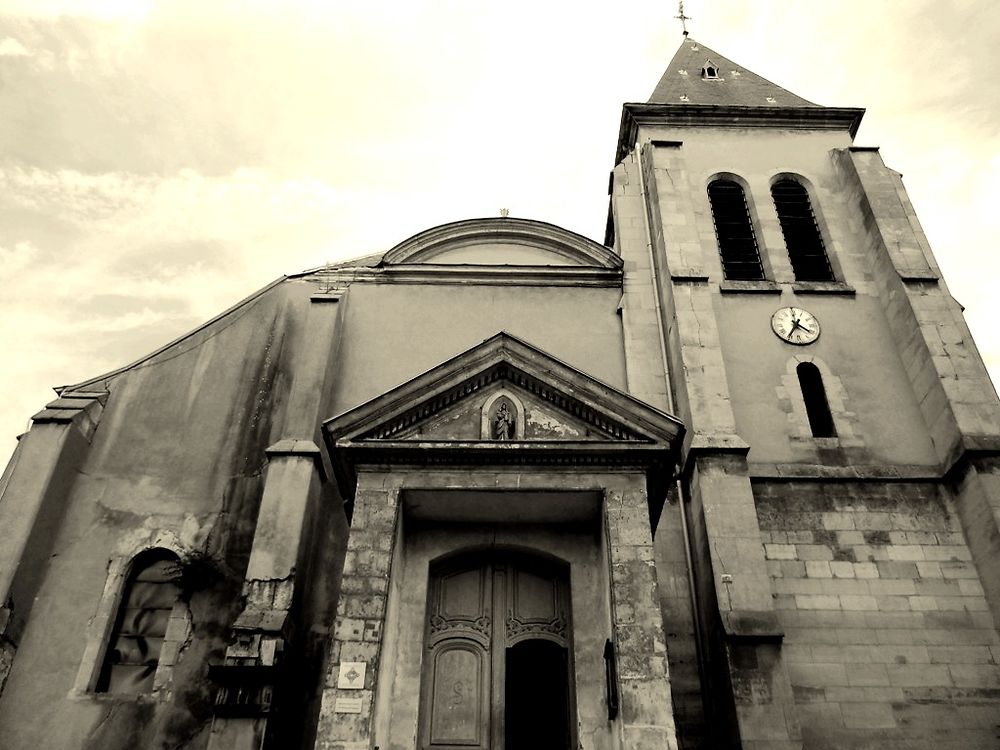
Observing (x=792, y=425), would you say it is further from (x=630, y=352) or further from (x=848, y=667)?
(x=848, y=667)

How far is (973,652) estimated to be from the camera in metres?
11.8

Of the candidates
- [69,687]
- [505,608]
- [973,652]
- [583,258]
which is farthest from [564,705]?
[583,258]

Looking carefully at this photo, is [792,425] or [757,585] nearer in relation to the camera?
[757,585]

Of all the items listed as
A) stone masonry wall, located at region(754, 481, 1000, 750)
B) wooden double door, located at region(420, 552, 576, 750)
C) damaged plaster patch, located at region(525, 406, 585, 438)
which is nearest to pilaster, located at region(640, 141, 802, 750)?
stone masonry wall, located at region(754, 481, 1000, 750)

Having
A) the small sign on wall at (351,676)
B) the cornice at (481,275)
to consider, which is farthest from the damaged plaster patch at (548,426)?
the cornice at (481,275)

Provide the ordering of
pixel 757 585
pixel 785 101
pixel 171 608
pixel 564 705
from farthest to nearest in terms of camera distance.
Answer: pixel 785 101
pixel 171 608
pixel 757 585
pixel 564 705

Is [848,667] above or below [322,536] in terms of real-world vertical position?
below

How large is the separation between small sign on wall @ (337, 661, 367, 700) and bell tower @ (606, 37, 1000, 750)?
4.64 m

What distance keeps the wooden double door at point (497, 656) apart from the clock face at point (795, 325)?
6.84m

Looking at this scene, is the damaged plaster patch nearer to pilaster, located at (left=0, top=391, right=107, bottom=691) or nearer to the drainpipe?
the drainpipe

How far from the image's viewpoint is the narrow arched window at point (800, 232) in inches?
673

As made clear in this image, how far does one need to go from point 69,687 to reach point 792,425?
463 inches

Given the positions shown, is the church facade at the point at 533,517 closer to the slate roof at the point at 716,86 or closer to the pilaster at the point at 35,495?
the pilaster at the point at 35,495

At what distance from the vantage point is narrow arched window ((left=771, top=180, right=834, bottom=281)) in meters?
17.1
